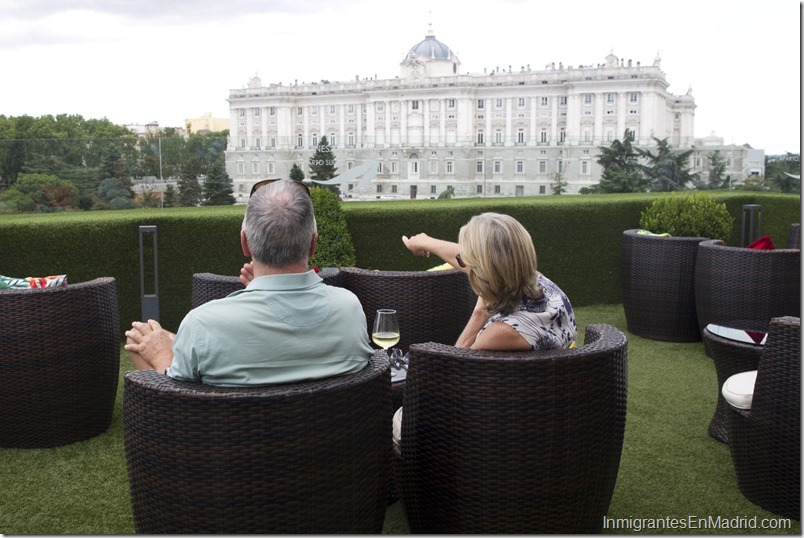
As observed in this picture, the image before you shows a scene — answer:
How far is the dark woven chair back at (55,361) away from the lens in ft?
10.1

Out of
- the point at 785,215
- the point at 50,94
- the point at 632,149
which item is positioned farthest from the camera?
the point at 632,149

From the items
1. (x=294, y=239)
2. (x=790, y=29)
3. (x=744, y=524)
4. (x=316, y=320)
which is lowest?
(x=744, y=524)

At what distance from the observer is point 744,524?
8.48 ft

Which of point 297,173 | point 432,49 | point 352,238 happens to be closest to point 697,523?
point 352,238

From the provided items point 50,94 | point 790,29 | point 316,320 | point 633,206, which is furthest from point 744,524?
point 50,94

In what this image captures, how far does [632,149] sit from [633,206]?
79.9 ft

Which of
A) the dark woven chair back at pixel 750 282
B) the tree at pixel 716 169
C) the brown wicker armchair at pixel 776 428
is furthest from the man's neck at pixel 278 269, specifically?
the tree at pixel 716 169

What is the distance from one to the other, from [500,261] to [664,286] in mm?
3684

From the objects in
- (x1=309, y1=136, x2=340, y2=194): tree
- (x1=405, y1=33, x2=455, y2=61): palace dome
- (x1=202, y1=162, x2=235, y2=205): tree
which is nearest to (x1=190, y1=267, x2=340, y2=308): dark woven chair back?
(x1=202, y1=162, x2=235, y2=205): tree

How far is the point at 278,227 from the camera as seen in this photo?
180 centimetres

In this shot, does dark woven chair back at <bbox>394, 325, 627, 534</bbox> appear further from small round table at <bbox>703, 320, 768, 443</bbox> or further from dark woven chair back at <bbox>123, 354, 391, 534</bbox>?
small round table at <bbox>703, 320, 768, 443</bbox>

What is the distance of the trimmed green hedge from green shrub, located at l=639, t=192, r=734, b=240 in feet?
3.26

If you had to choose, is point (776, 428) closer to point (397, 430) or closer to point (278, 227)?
point (397, 430)

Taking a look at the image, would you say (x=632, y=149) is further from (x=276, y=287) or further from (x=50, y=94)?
(x=276, y=287)
